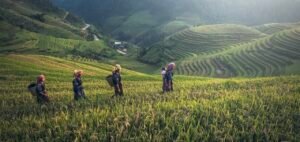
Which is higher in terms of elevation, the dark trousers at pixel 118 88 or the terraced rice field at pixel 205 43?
the terraced rice field at pixel 205 43

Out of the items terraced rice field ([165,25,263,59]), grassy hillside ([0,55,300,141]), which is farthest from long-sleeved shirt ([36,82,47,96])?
terraced rice field ([165,25,263,59])

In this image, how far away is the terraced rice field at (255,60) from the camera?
123569 millimetres

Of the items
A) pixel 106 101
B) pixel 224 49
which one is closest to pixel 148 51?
pixel 224 49

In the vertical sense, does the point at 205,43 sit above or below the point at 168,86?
above

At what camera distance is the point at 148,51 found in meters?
195

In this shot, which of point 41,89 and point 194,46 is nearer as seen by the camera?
point 41,89

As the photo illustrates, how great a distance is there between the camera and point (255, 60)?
134750 mm

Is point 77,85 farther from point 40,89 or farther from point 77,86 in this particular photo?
point 40,89

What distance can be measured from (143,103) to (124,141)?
309 inches

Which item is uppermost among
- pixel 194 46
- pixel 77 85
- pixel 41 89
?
pixel 194 46

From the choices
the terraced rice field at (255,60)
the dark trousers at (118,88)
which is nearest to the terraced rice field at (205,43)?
the terraced rice field at (255,60)

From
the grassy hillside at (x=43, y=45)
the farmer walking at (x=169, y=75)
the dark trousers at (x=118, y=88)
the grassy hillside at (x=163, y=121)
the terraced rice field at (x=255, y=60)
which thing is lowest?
the grassy hillside at (x=163, y=121)

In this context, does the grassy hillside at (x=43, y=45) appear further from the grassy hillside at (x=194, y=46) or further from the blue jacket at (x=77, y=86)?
the blue jacket at (x=77, y=86)

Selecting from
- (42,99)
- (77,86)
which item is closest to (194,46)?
(77,86)
